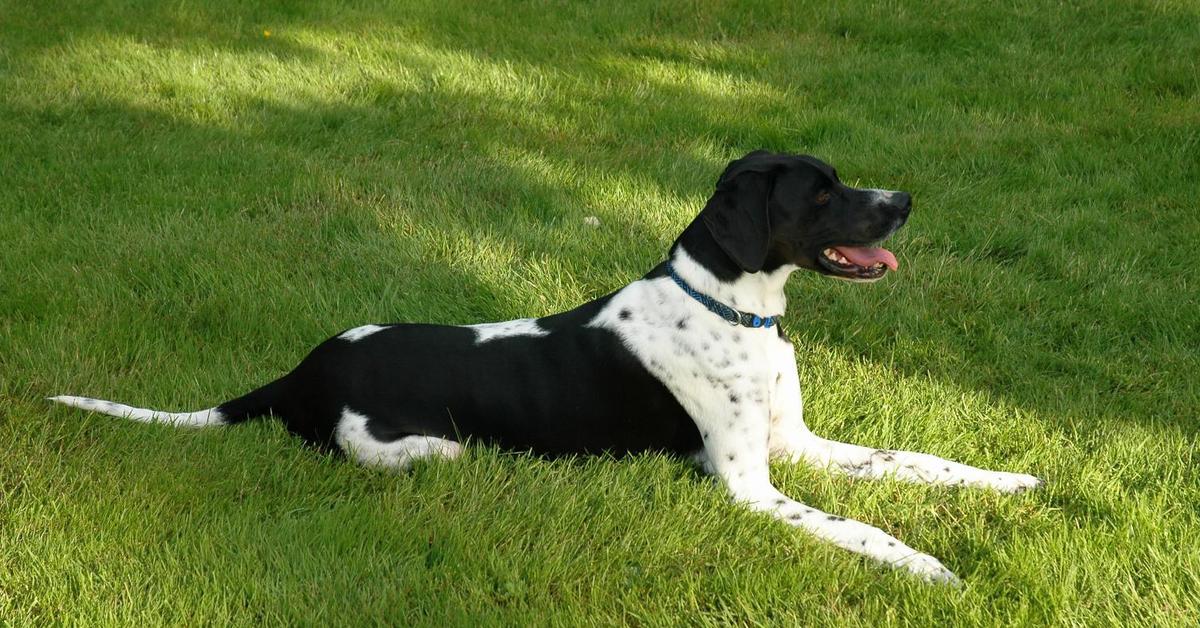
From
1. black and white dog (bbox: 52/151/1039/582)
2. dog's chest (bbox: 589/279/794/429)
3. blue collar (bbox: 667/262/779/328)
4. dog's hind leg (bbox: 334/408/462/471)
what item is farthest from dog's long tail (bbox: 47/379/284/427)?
blue collar (bbox: 667/262/779/328)

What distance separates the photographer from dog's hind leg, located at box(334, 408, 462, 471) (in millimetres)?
3857

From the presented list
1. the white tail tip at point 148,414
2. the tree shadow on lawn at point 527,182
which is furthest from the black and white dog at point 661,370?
the tree shadow on lawn at point 527,182

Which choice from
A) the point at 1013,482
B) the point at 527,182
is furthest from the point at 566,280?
the point at 1013,482

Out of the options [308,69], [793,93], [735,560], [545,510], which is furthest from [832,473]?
[308,69]

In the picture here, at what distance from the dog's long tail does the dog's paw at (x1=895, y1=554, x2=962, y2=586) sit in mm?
2135

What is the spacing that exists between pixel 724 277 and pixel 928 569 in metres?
1.09

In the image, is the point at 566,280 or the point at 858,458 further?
the point at 566,280

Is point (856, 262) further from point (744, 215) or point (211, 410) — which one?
point (211, 410)

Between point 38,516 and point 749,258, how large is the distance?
2.29 meters

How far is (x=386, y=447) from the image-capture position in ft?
12.7

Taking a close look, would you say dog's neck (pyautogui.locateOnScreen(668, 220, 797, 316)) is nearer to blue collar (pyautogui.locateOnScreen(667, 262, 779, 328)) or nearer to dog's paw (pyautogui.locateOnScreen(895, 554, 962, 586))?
blue collar (pyautogui.locateOnScreen(667, 262, 779, 328))

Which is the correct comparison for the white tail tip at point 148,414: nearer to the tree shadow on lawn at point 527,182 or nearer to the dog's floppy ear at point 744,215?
the tree shadow on lawn at point 527,182

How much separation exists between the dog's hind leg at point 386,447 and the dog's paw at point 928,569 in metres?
1.45

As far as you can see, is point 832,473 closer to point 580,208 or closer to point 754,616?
point 754,616
